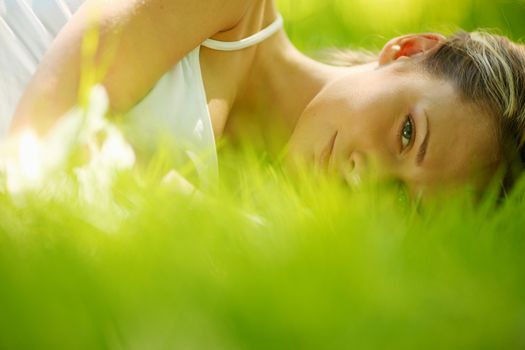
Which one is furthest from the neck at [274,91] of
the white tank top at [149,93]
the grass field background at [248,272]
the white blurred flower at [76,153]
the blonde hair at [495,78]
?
the grass field background at [248,272]

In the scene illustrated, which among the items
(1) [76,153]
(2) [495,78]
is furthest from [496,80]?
(1) [76,153]

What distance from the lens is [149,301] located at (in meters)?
0.74

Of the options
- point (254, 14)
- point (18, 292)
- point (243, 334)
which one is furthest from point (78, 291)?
point (254, 14)

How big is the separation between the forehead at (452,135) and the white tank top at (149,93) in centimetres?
37

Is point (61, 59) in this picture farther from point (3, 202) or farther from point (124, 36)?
point (3, 202)

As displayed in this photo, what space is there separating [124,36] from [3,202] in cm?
53

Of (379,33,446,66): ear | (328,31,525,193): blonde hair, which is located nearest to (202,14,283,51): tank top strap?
(379,33,446,66): ear

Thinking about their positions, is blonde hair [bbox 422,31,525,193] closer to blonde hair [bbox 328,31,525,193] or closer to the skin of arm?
blonde hair [bbox 328,31,525,193]

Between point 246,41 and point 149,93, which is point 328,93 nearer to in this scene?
point 246,41

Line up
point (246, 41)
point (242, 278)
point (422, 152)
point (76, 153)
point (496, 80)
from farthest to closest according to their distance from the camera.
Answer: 1. point (246, 41)
2. point (496, 80)
3. point (422, 152)
4. point (76, 153)
5. point (242, 278)

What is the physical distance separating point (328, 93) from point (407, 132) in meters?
0.20

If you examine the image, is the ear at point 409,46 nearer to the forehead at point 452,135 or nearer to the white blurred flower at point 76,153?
the forehead at point 452,135

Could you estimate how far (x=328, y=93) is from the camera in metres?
1.54

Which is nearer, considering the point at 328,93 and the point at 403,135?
the point at 403,135
